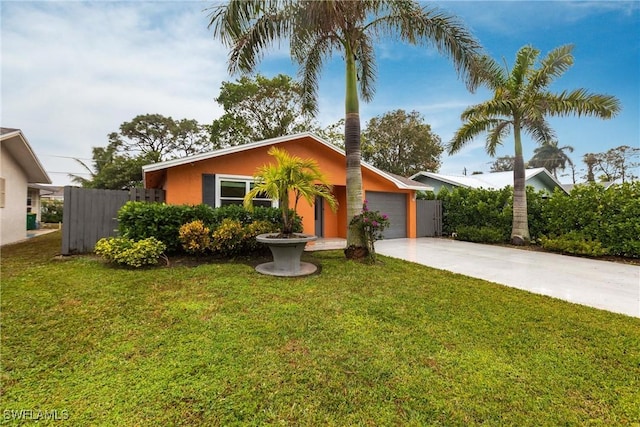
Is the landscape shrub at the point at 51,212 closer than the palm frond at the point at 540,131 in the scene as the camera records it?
No

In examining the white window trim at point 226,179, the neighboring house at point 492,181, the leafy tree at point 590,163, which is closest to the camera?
the white window trim at point 226,179

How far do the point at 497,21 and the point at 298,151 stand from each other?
8.38 metres

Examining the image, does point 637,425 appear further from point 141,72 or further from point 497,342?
point 141,72

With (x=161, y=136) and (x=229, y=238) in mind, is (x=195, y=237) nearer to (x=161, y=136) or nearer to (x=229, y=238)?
(x=229, y=238)

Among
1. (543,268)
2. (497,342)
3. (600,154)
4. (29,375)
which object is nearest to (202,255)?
(29,375)

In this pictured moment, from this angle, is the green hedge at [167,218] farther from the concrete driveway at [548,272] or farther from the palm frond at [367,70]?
the palm frond at [367,70]

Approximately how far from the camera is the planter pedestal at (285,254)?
5574mm

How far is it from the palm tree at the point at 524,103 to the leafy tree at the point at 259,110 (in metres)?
13.4

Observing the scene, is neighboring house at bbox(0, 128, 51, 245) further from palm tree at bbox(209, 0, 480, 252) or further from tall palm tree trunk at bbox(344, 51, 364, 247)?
tall palm tree trunk at bbox(344, 51, 364, 247)

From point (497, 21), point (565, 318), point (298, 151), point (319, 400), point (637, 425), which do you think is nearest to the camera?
point (637, 425)

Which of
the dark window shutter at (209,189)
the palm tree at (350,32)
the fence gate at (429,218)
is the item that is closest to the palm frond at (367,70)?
the palm tree at (350,32)

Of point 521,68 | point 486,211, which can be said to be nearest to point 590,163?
point 486,211

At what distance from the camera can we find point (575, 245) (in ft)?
28.8

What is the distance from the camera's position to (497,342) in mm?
3197
